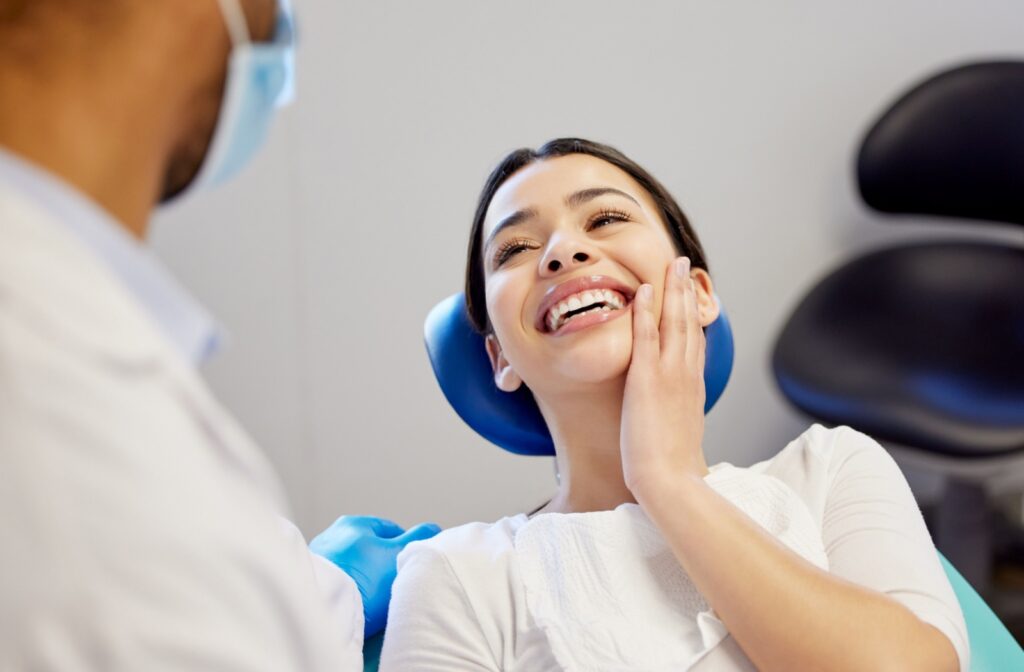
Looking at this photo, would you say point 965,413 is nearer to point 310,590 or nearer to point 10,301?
point 310,590

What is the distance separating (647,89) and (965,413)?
1.09 m

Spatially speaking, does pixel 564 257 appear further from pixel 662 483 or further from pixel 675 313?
pixel 662 483

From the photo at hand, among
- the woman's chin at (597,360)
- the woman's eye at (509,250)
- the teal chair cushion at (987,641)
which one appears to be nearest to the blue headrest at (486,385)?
the woman's eye at (509,250)

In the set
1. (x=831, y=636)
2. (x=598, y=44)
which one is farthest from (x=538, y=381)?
(x=598, y=44)

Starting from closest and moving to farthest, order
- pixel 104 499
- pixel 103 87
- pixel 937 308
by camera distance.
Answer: pixel 104 499 → pixel 103 87 → pixel 937 308

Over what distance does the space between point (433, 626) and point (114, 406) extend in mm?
709

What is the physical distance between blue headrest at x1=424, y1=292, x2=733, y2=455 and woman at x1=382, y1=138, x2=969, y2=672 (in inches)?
4.8

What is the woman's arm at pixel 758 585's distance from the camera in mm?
1136

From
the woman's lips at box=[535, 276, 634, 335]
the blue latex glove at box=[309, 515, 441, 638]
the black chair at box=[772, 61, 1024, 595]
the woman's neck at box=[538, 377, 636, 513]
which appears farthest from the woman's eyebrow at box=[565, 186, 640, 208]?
the black chair at box=[772, 61, 1024, 595]

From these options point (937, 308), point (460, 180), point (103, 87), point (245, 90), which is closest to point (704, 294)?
point (245, 90)

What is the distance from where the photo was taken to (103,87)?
0.71 metres

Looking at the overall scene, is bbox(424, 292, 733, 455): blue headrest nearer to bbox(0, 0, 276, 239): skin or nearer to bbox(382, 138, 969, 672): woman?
bbox(382, 138, 969, 672): woman

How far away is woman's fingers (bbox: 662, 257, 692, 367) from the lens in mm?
1388

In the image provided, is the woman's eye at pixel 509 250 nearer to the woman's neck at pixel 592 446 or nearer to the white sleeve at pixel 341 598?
the woman's neck at pixel 592 446
